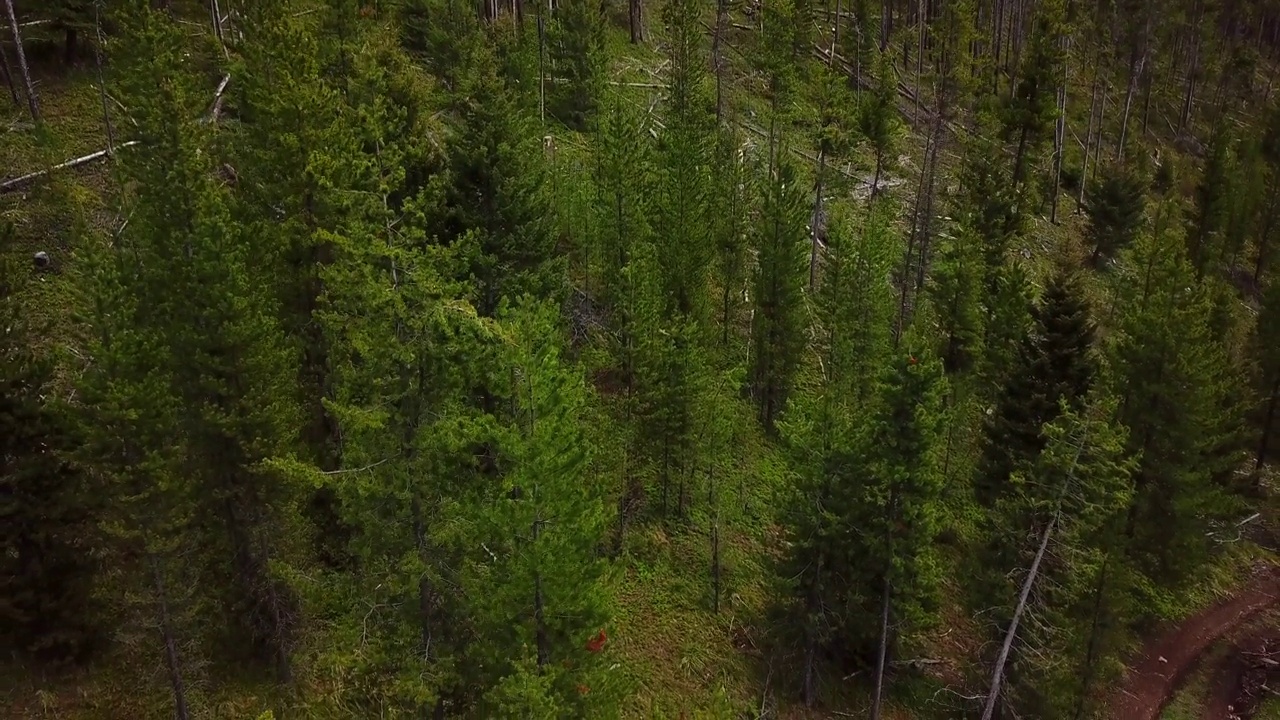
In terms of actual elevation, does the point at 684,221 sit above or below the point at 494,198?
below

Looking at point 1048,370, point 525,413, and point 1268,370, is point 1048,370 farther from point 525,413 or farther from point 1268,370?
point 1268,370

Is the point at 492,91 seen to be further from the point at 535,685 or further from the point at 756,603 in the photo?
the point at 756,603

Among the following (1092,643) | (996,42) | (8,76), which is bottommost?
(1092,643)

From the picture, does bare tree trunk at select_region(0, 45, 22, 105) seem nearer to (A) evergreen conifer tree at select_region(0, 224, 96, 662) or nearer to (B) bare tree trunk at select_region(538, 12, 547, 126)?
(A) evergreen conifer tree at select_region(0, 224, 96, 662)

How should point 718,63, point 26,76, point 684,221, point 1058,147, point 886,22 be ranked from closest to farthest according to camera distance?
point 684,221
point 26,76
point 718,63
point 1058,147
point 886,22

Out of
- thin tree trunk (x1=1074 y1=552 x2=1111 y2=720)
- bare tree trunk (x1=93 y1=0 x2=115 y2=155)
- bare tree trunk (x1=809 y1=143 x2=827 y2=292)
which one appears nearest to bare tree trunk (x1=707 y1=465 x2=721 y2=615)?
thin tree trunk (x1=1074 y1=552 x2=1111 y2=720)

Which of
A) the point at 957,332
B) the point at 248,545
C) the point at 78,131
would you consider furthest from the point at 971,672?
the point at 78,131

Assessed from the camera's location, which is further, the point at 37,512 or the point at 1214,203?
the point at 1214,203

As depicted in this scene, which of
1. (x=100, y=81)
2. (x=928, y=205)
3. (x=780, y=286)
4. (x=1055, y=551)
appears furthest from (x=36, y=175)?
(x=1055, y=551)
